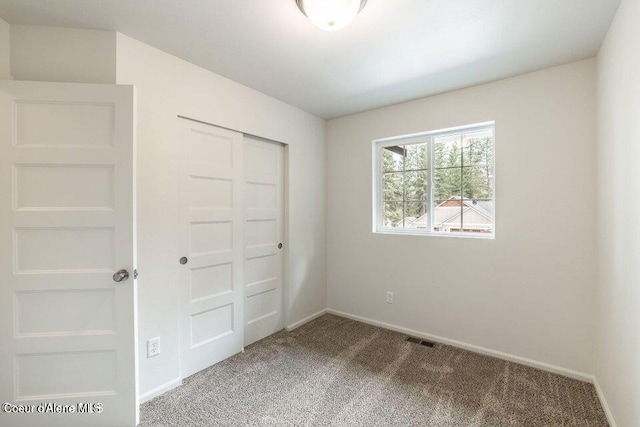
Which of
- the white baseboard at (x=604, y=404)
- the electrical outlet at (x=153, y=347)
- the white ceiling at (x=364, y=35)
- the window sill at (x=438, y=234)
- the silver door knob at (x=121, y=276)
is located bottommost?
the white baseboard at (x=604, y=404)

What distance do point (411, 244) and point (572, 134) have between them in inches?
61.5

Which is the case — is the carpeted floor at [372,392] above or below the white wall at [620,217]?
below

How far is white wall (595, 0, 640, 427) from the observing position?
4.42 ft

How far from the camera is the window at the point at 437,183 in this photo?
103 inches

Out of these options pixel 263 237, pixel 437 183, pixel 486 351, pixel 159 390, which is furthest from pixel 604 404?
pixel 159 390

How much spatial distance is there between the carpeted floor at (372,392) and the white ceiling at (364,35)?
242 centimetres

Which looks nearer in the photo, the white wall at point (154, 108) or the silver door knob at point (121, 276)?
the silver door knob at point (121, 276)

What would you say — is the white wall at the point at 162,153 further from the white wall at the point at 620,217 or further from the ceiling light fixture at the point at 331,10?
the white wall at the point at 620,217

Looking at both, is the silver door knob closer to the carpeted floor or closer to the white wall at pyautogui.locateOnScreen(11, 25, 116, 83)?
the carpeted floor

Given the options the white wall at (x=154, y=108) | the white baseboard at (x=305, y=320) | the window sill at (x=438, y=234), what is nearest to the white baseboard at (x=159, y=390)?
the white wall at (x=154, y=108)

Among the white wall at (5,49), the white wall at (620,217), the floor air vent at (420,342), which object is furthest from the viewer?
the floor air vent at (420,342)

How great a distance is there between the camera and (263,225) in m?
2.87

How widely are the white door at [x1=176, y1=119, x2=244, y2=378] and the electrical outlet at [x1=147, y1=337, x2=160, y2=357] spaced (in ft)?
0.66

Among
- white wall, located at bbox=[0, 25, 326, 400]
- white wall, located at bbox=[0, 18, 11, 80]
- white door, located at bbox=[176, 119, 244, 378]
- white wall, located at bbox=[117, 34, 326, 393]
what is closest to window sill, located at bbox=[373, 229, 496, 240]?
white door, located at bbox=[176, 119, 244, 378]
